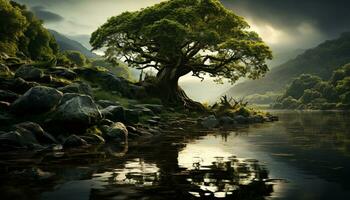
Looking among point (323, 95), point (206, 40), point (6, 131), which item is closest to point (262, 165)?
point (6, 131)

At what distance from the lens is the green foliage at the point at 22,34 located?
64.9 metres

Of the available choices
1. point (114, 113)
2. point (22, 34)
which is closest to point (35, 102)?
point (114, 113)

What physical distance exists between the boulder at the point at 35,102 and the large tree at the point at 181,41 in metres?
23.7

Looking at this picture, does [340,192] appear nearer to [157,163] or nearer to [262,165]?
[262,165]

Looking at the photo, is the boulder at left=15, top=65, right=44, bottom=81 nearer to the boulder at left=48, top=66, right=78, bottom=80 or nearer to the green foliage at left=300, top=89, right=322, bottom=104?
the boulder at left=48, top=66, right=78, bottom=80

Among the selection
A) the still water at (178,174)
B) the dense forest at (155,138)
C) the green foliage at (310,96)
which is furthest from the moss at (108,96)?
the green foliage at (310,96)

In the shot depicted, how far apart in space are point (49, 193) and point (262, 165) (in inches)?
278

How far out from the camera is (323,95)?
607 feet

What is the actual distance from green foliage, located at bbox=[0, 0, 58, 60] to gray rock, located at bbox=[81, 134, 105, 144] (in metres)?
46.5

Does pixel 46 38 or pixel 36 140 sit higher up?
pixel 46 38

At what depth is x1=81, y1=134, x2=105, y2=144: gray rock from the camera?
2049 centimetres

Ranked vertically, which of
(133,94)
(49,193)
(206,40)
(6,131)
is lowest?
(49,193)

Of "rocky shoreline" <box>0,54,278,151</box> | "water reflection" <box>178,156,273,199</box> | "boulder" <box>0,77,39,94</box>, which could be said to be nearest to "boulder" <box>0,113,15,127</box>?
"rocky shoreline" <box>0,54,278,151</box>

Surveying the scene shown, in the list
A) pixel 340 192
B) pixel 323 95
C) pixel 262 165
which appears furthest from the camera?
pixel 323 95
